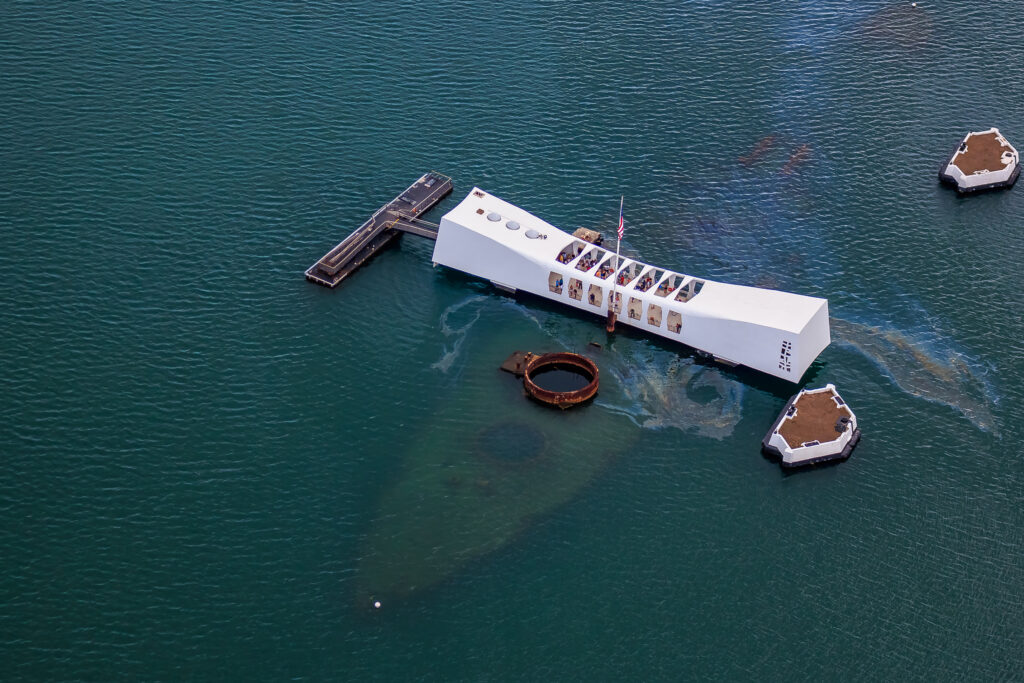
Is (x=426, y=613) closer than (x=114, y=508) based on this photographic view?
Yes

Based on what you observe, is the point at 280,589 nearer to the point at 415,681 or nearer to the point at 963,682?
the point at 415,681

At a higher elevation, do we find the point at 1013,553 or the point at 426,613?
the point at 1013,553

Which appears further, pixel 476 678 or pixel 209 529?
pixel 209 529

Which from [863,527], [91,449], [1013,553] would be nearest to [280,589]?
[91,449]

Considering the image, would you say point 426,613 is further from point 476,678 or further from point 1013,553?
point 1013,553

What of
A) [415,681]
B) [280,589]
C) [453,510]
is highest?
[453,510]

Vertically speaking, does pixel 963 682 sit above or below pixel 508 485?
below

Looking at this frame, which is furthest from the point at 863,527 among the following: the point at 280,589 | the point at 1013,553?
the point at 280,589
